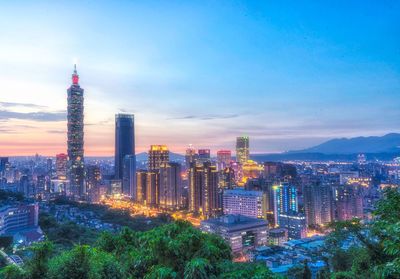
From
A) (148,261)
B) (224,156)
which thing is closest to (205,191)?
(148,261)

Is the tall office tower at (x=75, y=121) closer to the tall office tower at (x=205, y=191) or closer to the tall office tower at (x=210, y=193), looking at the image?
the tall office tower at (x=205, y=191)

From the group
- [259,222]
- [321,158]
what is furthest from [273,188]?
[321,158]

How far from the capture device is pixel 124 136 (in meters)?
79.3

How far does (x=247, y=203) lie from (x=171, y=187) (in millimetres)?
12395

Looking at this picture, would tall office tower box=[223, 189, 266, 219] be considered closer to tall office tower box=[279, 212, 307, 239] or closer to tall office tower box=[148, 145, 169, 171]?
tall office tower box=[279, 212, 307, 239]

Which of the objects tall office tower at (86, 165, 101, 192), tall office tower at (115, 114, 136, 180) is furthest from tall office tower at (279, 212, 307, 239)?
tall office tower at (115, 114, 136, 180)

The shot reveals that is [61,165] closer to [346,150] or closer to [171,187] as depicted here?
[171,187]

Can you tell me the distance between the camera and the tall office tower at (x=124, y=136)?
253 feet

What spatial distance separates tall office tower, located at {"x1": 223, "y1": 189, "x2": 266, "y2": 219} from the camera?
115 feet

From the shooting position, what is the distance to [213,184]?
125 ft

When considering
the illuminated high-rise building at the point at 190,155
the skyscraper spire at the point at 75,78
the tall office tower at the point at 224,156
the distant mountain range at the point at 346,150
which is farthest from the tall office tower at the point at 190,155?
the distant mountain range at the point at 346,150

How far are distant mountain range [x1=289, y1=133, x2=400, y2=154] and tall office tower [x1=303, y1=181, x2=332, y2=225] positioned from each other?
9526 centimetres

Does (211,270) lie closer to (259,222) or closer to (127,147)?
(259,222)

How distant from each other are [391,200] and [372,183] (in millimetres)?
55604
